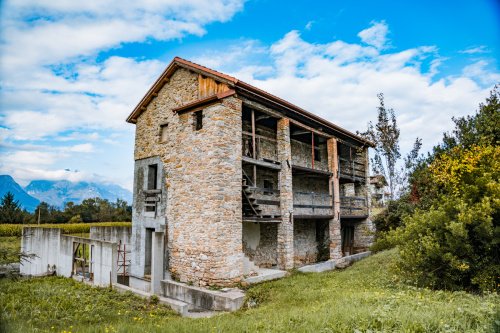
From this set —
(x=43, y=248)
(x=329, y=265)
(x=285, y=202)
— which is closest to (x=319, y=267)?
(x=329, y=265)

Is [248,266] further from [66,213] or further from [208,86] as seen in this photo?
[66,213]

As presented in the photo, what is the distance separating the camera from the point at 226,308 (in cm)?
1051

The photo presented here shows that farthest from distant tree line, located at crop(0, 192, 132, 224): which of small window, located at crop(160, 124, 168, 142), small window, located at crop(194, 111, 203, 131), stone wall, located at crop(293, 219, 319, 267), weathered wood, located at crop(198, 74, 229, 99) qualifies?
weathered wood, located at crop(198, 74, 229, 99)

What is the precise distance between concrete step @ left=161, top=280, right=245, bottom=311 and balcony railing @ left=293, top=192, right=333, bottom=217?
5.89 meters

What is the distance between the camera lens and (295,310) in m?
7.63

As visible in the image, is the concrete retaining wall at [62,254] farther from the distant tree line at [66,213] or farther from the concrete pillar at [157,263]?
the distant tree line at [66,213]

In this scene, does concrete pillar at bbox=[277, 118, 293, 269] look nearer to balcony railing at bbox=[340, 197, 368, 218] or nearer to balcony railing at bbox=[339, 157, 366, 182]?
balcony railing at bbox=[340, 197, 368, 218]

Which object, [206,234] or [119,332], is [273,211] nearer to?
[206,234]

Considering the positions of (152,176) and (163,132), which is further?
(152,176)

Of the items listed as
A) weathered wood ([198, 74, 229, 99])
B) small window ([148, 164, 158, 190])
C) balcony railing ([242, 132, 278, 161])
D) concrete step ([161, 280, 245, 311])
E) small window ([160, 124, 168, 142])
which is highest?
weathered wood ([198, 74, 229, 99])

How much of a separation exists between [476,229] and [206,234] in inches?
344

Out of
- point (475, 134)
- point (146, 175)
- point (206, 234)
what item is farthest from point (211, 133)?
point (475, 134)

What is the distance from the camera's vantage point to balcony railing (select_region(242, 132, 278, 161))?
1509 cm

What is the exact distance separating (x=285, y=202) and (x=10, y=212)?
3647 cm
